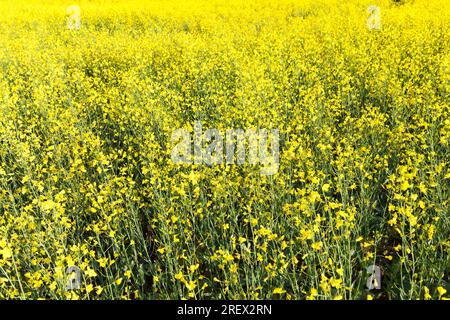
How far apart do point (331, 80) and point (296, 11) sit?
1059 centimetres

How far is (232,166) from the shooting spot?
380 cm

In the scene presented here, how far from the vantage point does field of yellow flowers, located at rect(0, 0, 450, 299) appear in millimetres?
2896

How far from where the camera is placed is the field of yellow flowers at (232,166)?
290 centimetres

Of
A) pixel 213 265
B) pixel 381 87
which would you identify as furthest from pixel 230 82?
pixel 213 265

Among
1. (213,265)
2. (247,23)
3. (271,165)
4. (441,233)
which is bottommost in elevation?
(213,265)

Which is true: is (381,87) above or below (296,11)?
below

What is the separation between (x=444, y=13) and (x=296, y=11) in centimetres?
625

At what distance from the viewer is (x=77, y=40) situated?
12273 mm
